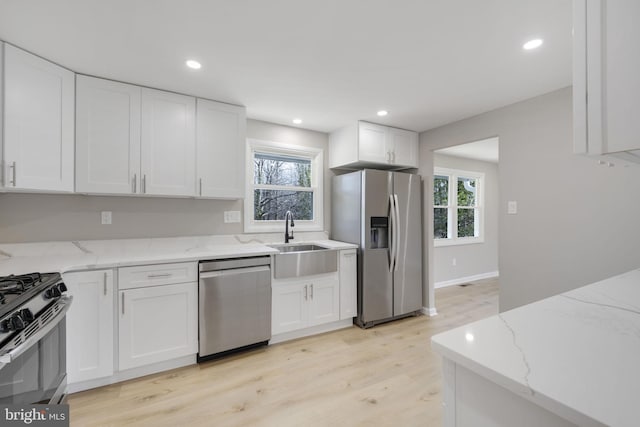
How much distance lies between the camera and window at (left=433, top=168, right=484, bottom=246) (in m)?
4.98

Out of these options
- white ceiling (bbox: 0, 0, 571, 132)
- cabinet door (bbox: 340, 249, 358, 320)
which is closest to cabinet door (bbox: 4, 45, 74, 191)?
white ceiling (bbox: 0, 0, 571, 132)

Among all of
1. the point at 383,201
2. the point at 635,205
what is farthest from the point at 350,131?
the point at 635,205

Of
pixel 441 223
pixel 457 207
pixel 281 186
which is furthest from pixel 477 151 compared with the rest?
pixel 281 186

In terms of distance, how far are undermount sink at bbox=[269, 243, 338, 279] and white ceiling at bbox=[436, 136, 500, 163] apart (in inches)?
99.3

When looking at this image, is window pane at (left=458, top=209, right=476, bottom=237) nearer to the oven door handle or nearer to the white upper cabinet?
the white upper cabinet

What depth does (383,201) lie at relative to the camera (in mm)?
3217

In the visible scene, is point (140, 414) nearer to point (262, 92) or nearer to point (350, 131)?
point (262, 92)

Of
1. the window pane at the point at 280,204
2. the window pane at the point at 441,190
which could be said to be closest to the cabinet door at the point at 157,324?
the window pane at the point at 280,204

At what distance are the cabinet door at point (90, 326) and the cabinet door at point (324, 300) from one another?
169 centimetres

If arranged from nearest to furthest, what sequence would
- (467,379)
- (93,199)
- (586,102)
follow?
(586,102), (467,379), (93,199)

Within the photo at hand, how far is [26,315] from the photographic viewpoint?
47.6 inches

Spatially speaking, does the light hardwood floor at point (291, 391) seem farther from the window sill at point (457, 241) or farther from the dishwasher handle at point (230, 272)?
the window sill at point (457, 241)

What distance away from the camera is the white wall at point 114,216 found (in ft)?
7.06

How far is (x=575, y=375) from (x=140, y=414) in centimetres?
225
